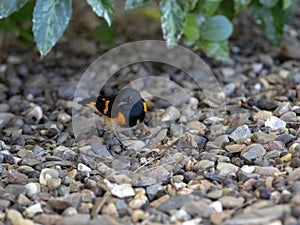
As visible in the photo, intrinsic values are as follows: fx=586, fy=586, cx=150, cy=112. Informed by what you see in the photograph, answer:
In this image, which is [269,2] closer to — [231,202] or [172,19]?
[172,19]

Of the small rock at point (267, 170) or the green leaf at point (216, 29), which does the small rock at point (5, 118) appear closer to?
the green leaf at point (216, 29)

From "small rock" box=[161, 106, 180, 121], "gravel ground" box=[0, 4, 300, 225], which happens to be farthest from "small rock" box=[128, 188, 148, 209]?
"small rock" box=[161, 106, 180, 121]

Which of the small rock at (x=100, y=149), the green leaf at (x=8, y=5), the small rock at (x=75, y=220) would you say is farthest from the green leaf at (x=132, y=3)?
the small rock at (x=75, y=220)

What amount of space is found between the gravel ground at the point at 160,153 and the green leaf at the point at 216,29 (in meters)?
0.19

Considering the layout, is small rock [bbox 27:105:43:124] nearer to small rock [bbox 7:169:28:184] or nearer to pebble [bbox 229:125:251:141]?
small rock [bbox 7:169:28:184]

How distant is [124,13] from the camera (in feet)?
9.41

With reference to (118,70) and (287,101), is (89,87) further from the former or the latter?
(287,101)

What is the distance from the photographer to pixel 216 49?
202cm

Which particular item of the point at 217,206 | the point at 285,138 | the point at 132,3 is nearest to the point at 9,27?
the point at 132,3

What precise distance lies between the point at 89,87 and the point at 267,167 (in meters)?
0.95

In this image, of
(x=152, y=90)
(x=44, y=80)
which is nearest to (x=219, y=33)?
(x=152, y=90)

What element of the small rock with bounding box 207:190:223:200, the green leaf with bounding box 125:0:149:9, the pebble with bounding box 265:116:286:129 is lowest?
the pebble with bounding box 265:116:286:129

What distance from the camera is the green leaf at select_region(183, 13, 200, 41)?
6.32 ft

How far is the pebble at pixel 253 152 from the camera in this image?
1.41 meters
